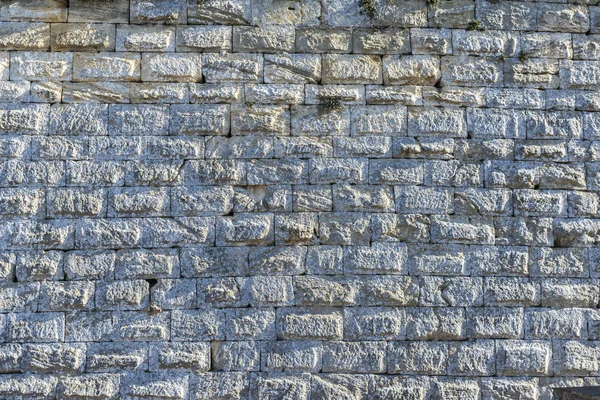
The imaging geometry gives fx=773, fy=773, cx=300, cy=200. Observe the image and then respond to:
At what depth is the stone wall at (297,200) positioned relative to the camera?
5891 millimetres

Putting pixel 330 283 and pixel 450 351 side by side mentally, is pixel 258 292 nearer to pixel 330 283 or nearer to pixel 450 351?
A: pixel 330 283

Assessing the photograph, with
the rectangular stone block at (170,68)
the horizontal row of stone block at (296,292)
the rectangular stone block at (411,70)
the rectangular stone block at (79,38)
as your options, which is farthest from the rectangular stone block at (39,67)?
the rectangular stone block at (411,70)

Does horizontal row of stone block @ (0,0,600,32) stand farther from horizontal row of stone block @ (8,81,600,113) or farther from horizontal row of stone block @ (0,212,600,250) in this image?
horizontal row of stone block @ (0,212,600,250)

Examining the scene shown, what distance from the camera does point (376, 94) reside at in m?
6.33

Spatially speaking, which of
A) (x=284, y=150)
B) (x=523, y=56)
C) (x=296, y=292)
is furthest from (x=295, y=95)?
(x=523, y=56)

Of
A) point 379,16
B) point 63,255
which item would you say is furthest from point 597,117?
point 63,255

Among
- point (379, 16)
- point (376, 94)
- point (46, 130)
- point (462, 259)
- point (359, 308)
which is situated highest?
point (379, 16)

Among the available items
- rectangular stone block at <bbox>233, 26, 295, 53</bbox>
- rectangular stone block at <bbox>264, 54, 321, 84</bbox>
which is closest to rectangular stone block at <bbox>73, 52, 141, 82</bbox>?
rectangular stone block at <bbox>233, 26, 295, 53</bbox>

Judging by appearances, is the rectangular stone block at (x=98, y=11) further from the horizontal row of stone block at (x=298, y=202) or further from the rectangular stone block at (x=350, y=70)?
the rectangular stone block at (x=350, y=70)

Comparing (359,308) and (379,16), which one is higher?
(379,16)

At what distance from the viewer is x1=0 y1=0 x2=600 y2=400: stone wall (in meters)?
5.89

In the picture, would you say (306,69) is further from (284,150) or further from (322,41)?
(284,150)

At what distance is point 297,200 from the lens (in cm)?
612

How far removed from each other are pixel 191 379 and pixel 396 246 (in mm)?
1886
